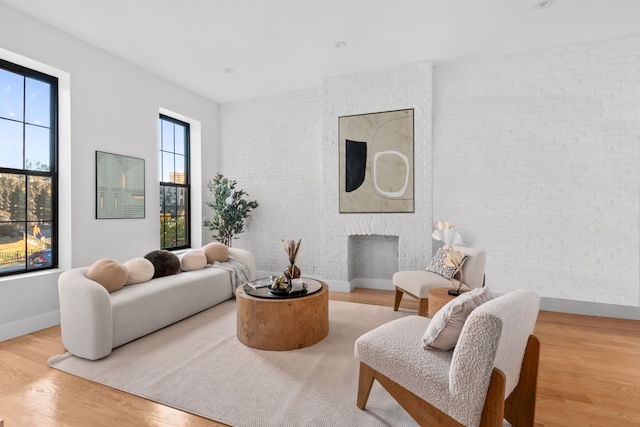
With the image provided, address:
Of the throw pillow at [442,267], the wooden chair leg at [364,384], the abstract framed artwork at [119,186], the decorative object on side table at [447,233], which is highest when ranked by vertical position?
the abstract framed artwork at [119,186]

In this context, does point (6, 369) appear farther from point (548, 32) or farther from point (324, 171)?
point (548, 32)

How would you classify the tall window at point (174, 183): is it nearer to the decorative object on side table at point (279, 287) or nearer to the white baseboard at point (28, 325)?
the white baseboard at point (28, 325)

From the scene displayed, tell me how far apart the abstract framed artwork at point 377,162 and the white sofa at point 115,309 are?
2.45 m

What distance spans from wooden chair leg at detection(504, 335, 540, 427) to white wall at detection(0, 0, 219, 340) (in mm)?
4083

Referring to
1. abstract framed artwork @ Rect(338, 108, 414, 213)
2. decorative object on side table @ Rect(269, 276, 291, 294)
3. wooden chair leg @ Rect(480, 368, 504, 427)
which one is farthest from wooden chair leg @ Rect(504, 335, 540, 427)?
abstract framed artwork @ Rect(338, 108, 414, 213)

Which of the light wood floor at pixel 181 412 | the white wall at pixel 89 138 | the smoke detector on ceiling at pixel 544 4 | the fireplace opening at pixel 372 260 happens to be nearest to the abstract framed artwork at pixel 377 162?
the fireplace opening at pixel 372 260

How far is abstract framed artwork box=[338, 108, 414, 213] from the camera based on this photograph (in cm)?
428

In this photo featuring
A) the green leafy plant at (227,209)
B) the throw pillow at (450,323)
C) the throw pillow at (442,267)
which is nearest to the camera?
the throw pillow at (450,323)

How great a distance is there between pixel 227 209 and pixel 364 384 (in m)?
3.82

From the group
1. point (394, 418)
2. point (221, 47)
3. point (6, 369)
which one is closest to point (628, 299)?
point (394, 418)

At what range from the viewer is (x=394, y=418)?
1726 mm

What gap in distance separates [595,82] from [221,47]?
174 inches

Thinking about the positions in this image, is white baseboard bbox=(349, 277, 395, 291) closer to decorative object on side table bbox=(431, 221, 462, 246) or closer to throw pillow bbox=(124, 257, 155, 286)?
decorative object on side table bbox=(431, 221, 462, 246)

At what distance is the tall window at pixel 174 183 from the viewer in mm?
4891
